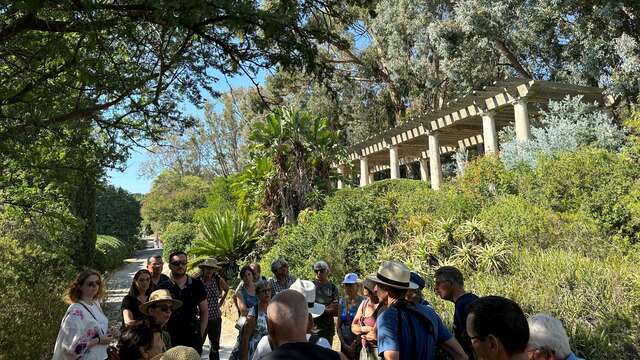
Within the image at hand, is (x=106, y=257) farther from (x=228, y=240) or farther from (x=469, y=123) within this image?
(x=469, y=123)

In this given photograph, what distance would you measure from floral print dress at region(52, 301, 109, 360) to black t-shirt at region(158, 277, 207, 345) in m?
0.98

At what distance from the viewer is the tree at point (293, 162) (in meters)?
14.9

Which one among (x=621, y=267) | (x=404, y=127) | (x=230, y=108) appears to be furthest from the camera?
(x=230, y=108)

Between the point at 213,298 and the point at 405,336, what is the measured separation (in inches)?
142

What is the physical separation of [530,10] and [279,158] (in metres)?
10.6

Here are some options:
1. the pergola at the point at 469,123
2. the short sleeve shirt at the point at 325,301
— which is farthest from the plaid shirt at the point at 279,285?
the pergola at the point at 469,123

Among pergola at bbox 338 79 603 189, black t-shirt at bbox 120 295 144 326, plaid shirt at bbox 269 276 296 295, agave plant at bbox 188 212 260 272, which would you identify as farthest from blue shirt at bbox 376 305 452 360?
pergola at bbox 338 79 603 189

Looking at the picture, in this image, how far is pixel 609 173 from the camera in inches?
358

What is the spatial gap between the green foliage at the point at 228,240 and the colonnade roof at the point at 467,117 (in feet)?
28.5

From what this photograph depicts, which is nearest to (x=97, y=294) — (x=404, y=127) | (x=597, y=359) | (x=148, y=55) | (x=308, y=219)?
(x=148, y=55)

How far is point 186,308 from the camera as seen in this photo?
15.0ft

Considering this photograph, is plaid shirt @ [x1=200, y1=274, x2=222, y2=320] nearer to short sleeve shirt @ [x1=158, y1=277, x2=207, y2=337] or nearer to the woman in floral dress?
short sleeve shirt @ [x1=158, y1=277, x2=207, y2=337]

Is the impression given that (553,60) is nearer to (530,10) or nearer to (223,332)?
(530,10)

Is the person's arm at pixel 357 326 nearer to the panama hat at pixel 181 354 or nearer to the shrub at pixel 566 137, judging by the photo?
the panama hat at pixel 181 354
